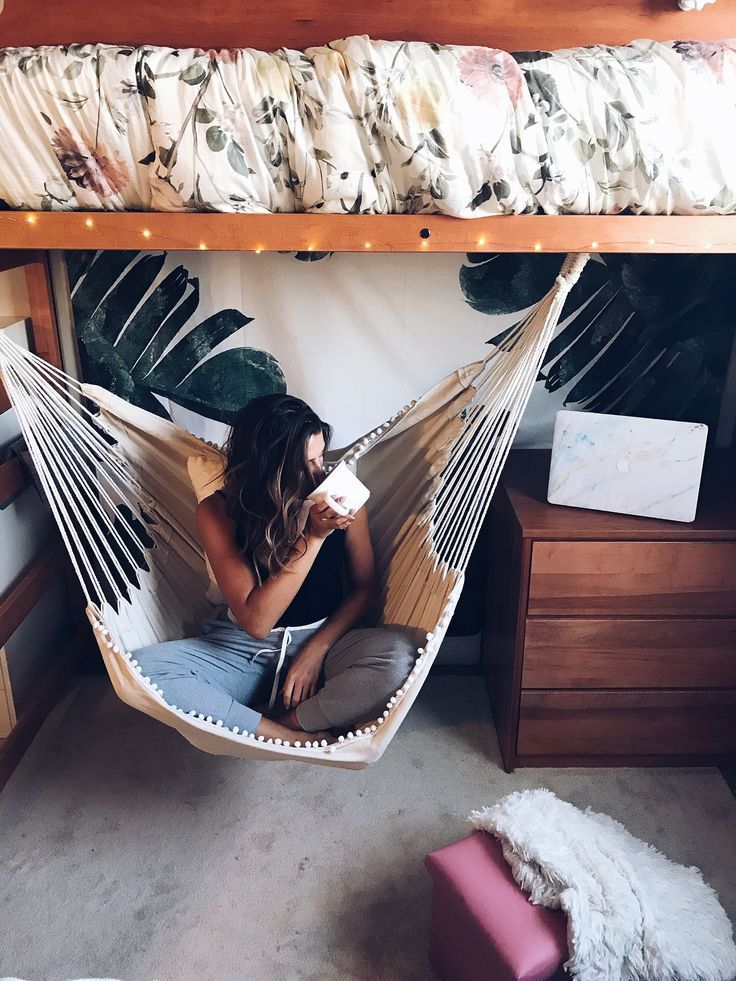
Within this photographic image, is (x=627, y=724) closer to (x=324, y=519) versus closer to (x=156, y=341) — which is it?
(x=324, y=519)

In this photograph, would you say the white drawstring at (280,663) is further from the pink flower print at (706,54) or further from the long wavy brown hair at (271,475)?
the pink flower print at (706,54)

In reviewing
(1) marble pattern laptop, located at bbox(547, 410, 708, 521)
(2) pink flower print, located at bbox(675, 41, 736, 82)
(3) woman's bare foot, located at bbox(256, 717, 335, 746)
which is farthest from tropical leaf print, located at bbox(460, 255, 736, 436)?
(3) woman's bare foot, located at bbox(256, 717, 335, 746)

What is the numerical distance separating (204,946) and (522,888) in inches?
23.9

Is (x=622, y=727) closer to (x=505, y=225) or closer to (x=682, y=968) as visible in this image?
(x=682, y=968)

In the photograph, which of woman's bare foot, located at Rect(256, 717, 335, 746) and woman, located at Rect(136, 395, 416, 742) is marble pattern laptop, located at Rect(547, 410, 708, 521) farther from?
woman's bare foot, located at Rect(256, 717, 335, 746)

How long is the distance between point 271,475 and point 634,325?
1031 mm

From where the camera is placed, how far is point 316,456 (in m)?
1.73

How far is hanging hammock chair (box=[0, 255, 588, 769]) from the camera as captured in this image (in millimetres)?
1628

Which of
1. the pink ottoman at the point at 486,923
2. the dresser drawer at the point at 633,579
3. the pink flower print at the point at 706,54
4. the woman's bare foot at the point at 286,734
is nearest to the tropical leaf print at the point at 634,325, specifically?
the dresser drawer at the point at 633,579

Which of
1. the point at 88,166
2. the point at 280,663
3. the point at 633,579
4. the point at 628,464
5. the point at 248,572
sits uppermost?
the point at 88,166

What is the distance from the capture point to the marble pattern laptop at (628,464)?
5.92ft

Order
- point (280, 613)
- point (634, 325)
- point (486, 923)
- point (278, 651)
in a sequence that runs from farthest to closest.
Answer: point (634, 325)
point (278, 651)
point (280, 613)
point (486, 923)

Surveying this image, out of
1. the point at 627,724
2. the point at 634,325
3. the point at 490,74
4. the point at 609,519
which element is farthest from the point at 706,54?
the point at 627,724

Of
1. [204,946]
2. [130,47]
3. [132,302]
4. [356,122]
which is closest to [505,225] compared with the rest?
[356,122]
